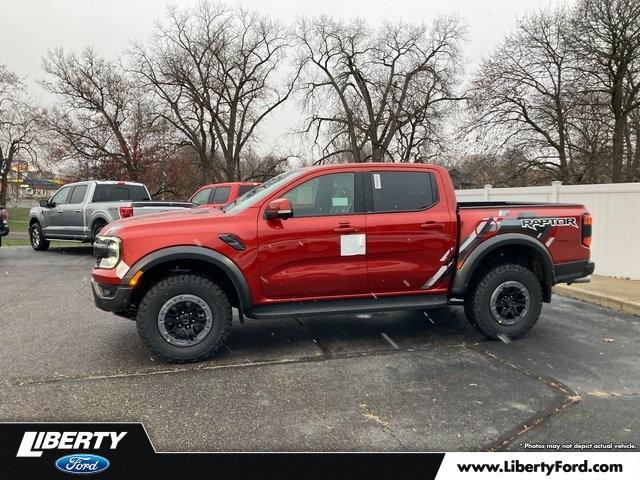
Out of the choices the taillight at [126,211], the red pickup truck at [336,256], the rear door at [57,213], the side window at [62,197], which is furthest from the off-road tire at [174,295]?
the side window at [62,197]

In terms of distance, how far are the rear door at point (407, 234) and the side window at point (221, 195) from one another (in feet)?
23.9

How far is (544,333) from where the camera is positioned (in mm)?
5301

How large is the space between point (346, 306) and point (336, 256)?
1.68 ft

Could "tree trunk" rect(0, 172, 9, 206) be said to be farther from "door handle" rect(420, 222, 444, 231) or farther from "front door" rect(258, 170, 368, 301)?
"door handle" rect(420, 222, 444, 231)

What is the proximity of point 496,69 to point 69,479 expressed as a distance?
80.8ft

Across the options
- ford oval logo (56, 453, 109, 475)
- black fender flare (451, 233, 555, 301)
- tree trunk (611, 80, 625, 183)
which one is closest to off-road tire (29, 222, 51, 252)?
ford oval logo (56, 453, 109, 475)

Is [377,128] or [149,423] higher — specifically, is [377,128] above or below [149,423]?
above

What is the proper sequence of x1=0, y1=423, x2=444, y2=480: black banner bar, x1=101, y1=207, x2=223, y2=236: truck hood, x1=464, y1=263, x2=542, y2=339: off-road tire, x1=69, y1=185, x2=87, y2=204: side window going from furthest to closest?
x1=69, y1=185, x2=87, y2=204: side window → x1=464, y1=263, x2=542, y2=339: off-road tire → x1=101, y1=207, x2=223, y2=236: truck hood → x1=0, y1=423, x2=444, y2=480: black banner bar

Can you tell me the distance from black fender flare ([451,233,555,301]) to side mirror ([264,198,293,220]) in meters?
1.91

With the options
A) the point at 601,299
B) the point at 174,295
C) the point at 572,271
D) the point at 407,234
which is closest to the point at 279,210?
the point at 174,295

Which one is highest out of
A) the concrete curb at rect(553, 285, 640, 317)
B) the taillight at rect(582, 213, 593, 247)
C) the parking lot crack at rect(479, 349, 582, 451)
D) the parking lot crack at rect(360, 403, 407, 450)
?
the taillight at rect(582, 213, 593, 247)

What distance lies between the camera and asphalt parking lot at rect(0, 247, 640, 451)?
3053mm

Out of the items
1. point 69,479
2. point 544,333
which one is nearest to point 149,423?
point 69,479

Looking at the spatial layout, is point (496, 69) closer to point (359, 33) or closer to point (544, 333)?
point (359, 33)
